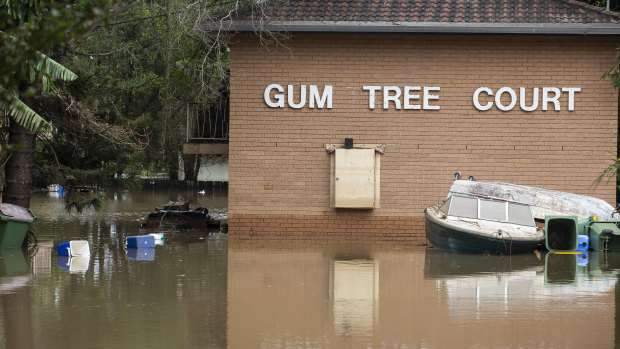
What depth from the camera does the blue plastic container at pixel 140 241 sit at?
19.6 meters

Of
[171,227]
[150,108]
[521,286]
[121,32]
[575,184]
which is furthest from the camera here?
[121,32]

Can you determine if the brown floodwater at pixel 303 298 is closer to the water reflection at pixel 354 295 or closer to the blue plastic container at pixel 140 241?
the water reflection at pixel 354 295

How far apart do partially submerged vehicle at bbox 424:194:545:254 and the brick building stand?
2.13m

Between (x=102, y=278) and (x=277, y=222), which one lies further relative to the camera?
(x=277, y=222)

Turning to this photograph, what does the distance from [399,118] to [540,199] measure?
4.01 m

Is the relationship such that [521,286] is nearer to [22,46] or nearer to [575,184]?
[575,184]

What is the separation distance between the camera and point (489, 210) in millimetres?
19141

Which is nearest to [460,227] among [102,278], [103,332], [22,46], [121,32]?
[102,278]

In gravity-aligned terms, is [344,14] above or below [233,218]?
above

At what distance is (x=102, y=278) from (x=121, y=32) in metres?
30.7

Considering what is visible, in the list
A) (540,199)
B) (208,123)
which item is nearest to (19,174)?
(208,123)

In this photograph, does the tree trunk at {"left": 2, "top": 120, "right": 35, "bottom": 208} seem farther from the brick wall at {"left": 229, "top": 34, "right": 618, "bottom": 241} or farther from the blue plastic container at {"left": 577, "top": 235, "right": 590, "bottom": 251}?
the blue plastic container at {"left": 577, "top": 235, "right": 590, "bottom": 251}

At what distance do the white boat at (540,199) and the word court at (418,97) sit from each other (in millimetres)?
2360

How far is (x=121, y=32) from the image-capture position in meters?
43.5
